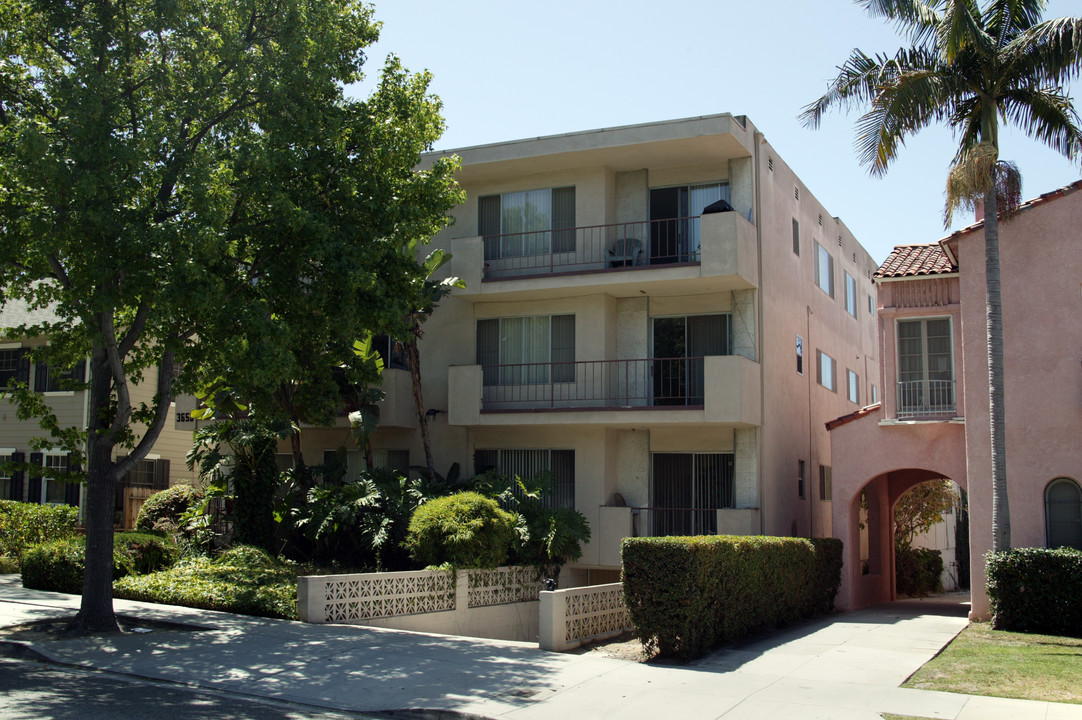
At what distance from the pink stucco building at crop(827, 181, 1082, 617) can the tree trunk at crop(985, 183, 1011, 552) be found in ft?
2.70

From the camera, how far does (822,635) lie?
16578 millimetres

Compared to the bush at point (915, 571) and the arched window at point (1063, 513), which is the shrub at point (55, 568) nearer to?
the arched window at point (1063, 513)

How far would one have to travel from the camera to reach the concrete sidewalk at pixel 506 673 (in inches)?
400

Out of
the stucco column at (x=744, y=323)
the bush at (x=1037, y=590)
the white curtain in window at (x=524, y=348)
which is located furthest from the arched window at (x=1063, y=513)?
the white curtain in window at (x=524, y=348)

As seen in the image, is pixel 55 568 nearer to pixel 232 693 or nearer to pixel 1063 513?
pixel 232 693

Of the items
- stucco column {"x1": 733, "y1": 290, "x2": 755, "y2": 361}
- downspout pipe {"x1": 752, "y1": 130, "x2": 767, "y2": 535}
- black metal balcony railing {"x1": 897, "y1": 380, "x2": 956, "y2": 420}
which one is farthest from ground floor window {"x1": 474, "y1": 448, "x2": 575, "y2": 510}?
black metal balcony railing {"x1": 897, "y1": 380, "x2": 956, "y2": 420}

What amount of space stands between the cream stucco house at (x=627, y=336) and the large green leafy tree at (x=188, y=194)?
7080 millimetres

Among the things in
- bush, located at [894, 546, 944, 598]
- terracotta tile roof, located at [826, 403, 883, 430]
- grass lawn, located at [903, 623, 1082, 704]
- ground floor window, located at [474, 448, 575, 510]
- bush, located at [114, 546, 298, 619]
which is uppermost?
terracotta tile roof, located at [826, 403, 883, 430]

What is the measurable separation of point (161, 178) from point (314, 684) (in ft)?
23.4

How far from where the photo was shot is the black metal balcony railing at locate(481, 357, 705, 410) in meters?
21.5

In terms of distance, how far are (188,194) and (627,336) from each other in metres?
11.7

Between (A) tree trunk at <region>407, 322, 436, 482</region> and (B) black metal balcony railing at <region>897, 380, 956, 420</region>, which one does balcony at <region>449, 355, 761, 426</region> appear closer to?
(A) tree trunk at <region>407, 322, 436, 482</region>

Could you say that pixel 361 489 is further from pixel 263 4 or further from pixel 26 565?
pixel 263 4

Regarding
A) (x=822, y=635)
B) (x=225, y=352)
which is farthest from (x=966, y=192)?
(x=225, y=352)
